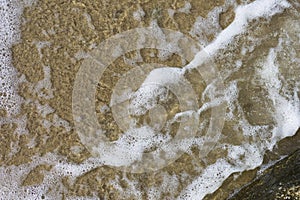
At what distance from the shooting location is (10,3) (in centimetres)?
210

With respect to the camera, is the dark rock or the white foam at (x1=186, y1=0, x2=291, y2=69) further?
the white foam at (x1=186, y1=0, x2=291, y2=69)

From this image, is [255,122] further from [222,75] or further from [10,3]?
[10,3]

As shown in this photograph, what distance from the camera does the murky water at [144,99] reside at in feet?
6.64

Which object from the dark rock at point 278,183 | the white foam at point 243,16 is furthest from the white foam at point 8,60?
the dark rock at point 278,183

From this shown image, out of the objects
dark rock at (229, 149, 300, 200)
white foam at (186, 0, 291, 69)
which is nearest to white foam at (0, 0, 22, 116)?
white foam at (186, 0, 291, 69)

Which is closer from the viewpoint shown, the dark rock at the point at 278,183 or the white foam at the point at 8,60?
the dark rock at the point at 278,183

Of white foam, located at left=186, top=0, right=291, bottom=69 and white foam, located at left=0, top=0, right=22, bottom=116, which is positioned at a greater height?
white foam, located at left=0, top=0, right=22, bottom=116

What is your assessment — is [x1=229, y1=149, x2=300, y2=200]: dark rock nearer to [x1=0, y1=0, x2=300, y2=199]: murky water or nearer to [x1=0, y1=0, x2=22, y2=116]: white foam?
[x1=0, y1=0, x2=300, y2=199]: murky water

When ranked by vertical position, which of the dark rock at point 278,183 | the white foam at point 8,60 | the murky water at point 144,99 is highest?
the white foam at point 8,60

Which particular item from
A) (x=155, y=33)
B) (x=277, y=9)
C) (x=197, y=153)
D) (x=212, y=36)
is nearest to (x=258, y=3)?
(x=277, y=9)

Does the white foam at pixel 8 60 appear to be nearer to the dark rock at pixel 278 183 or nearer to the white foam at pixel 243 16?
the white foam at pixel 243 16

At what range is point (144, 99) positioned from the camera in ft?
6.72

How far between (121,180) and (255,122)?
0.78m

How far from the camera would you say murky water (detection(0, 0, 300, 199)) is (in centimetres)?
202
